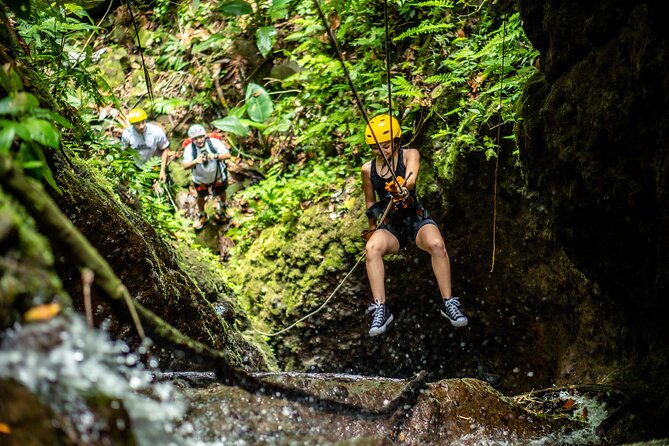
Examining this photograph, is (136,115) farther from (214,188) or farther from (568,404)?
(568,404)

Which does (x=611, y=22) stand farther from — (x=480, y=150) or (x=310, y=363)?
(x=310, y=363)

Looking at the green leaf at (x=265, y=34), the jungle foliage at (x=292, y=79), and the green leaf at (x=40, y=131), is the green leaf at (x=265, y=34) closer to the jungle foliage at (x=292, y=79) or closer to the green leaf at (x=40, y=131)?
the jungle foliage at (x=292, y=79)

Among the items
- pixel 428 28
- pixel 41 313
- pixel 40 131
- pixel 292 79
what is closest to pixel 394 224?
pixel 428 28

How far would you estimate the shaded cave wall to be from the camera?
9.59ft

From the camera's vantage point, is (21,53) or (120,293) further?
(21,53)

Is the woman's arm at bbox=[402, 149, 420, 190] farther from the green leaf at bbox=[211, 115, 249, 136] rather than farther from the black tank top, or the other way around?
the green leaf at bbox=[211, 115, 249, 136]

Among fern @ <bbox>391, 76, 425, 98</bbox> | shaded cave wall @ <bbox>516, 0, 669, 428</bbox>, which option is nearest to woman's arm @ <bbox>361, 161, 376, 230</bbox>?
fern @ <bbox>391, 76, 425, 98</bbox>

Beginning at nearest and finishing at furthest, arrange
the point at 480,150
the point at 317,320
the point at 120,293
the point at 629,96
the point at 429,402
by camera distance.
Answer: the point at 120,293 → the point at 629,96 → the point at 429,402 → the point at 480,150 → the point at 317,320

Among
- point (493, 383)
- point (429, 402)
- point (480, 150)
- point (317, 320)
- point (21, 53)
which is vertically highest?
point (21, 53)

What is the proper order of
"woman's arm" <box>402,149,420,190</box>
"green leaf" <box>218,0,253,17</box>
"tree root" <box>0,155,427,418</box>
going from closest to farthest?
"tree root" <box>0,155,427,418</box>, "green leaf" <box>218,0,253,17</box>, "woman's arm" <box>402,149,420,190</box>

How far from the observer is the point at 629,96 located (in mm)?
3025

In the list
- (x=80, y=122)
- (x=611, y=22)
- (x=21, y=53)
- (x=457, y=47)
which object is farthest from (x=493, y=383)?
(x=21, y=53)

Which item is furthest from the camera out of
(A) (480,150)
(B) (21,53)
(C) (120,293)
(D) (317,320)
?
(D) (317,320)

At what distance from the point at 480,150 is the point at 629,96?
3.34 meters
